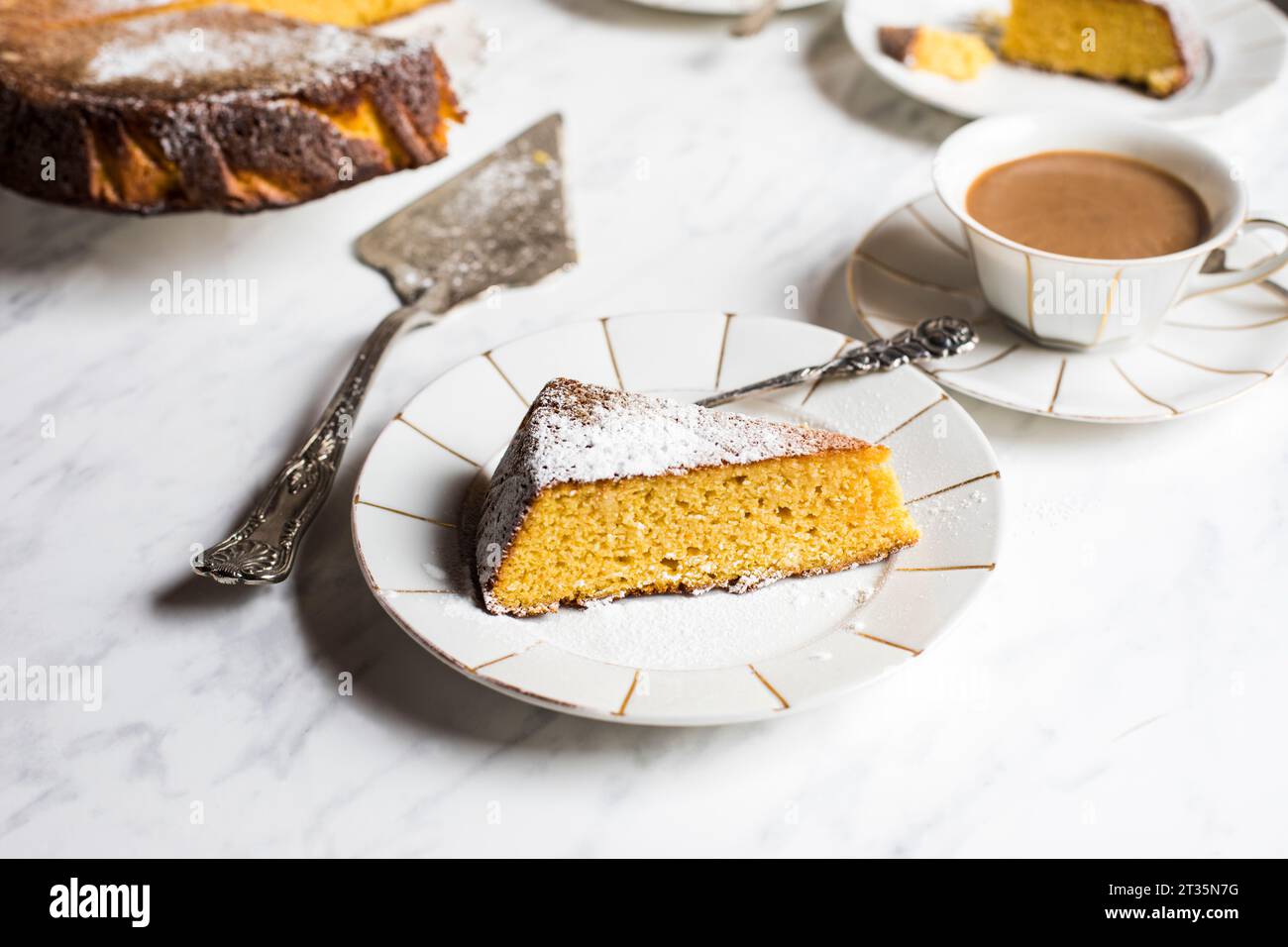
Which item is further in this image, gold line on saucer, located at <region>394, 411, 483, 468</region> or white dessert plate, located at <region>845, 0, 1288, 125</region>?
white dessert plate, located at <region>845, 0, 1288, 125</region>

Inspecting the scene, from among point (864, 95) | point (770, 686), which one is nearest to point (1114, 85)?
point (864, 95)

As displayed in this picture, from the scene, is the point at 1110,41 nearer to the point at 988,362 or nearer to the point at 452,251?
the point at 988,362

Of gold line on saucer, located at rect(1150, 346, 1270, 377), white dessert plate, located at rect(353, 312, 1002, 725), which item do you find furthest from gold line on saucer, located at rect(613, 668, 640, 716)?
gold line on saucer, located at rect(1150, 346, 1270, 377)

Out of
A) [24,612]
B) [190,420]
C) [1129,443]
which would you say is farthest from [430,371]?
[1129,443]

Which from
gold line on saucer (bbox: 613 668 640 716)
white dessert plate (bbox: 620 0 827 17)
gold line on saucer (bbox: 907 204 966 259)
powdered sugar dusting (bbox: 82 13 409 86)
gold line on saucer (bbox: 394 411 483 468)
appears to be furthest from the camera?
white dessert plate (bbox: 620 0 827 17)

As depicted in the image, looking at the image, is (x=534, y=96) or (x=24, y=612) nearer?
(x=24, y=612)

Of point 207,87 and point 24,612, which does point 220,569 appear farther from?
point 207,87

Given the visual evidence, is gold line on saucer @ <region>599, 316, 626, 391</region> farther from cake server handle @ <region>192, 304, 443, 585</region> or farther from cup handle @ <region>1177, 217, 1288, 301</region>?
cup handle @ <region>1177, 217, 1288, 301</region>
